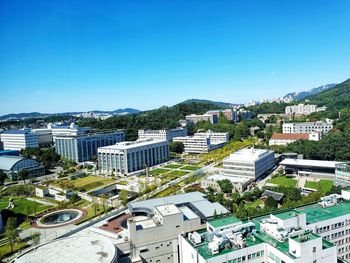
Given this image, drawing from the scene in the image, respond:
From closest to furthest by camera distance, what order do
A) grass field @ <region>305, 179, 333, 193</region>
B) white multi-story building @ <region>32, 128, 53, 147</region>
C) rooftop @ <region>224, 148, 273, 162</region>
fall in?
grass field @ <region>305, 179, 333, 193</region> < rooftop @ <region>224, 148, 273, 162</region> < white multi-story building @ <region>32, 128, 53, 147</region>

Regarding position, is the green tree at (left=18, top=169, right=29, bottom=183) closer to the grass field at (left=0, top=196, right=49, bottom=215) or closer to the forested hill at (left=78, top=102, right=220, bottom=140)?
the grass field at (left=0, top=196, right=49, bottom=215)

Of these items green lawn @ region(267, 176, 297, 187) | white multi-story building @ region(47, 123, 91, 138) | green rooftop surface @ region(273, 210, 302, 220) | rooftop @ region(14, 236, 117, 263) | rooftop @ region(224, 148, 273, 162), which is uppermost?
white multi-story building @ region(47, 123, 91, 138)

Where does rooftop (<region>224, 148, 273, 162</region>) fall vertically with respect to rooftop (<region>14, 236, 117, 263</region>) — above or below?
above

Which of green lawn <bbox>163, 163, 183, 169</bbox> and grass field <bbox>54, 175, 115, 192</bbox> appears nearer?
grass field <bbox>54, 175, 115, 192</bbox>

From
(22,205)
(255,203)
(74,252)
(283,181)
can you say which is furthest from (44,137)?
(74,252)

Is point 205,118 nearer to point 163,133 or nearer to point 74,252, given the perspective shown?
point 163,133

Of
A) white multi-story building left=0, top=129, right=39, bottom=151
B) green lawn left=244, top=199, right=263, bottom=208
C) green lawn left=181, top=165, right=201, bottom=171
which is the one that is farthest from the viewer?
white multi-story building left=0, top=129, right=39, bottom=151

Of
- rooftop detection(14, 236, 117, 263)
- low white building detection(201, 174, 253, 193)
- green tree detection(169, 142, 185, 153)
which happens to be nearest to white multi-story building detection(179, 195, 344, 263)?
rooftop detection(14, 236, 117, 263)
